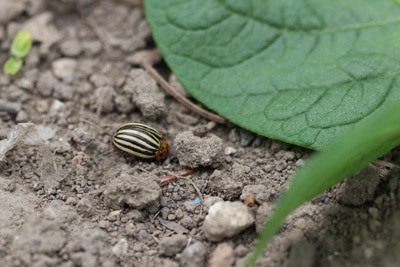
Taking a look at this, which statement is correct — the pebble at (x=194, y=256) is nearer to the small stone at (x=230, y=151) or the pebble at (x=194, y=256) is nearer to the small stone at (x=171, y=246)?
the small stone at (x=171, y=246)

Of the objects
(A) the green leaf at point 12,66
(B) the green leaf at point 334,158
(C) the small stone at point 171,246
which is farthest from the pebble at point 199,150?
(A) the green leaf at point 12,66

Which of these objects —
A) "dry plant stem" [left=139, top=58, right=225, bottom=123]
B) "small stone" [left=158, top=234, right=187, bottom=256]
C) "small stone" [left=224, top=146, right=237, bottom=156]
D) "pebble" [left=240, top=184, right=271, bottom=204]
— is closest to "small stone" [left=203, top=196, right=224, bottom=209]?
"pebble" [left=240, top=184, right=271, bottom=204]

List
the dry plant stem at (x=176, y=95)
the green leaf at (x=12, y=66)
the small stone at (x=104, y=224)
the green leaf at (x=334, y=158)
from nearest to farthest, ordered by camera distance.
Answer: the green leaf at (x=334, y=158) < the small stone at (x=104, y=224) < the dry plant stem at (x=176, y=95) < the green leaf at (x=12, y=66)

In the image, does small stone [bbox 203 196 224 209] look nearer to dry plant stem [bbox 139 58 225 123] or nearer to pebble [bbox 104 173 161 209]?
pebble [bbox 104 173 161 209]

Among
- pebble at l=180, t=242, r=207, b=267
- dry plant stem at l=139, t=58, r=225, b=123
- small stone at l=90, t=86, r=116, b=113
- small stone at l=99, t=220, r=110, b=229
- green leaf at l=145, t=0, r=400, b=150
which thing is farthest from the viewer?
small stone at l=90, t=86, r=116, b=113

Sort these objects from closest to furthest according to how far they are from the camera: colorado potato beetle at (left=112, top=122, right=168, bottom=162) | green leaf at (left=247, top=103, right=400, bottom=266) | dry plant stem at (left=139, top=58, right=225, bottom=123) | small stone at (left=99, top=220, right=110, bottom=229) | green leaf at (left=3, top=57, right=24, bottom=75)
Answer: green leaf at (left=247, top=103, right=400, bottom=266)
small stone at (left=99, top=220, right=110, bottom=229)
colorado potato beetle at (left=112, top=122, right=168, bottom=162)
dry plant stem at (left=139, top=58, right=225, bottom=123)
green leaf at (left=3, top=57, right=24, bottom=75)

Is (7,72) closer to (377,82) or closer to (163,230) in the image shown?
(163,230)

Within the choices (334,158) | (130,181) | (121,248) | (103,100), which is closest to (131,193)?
(130,181)
